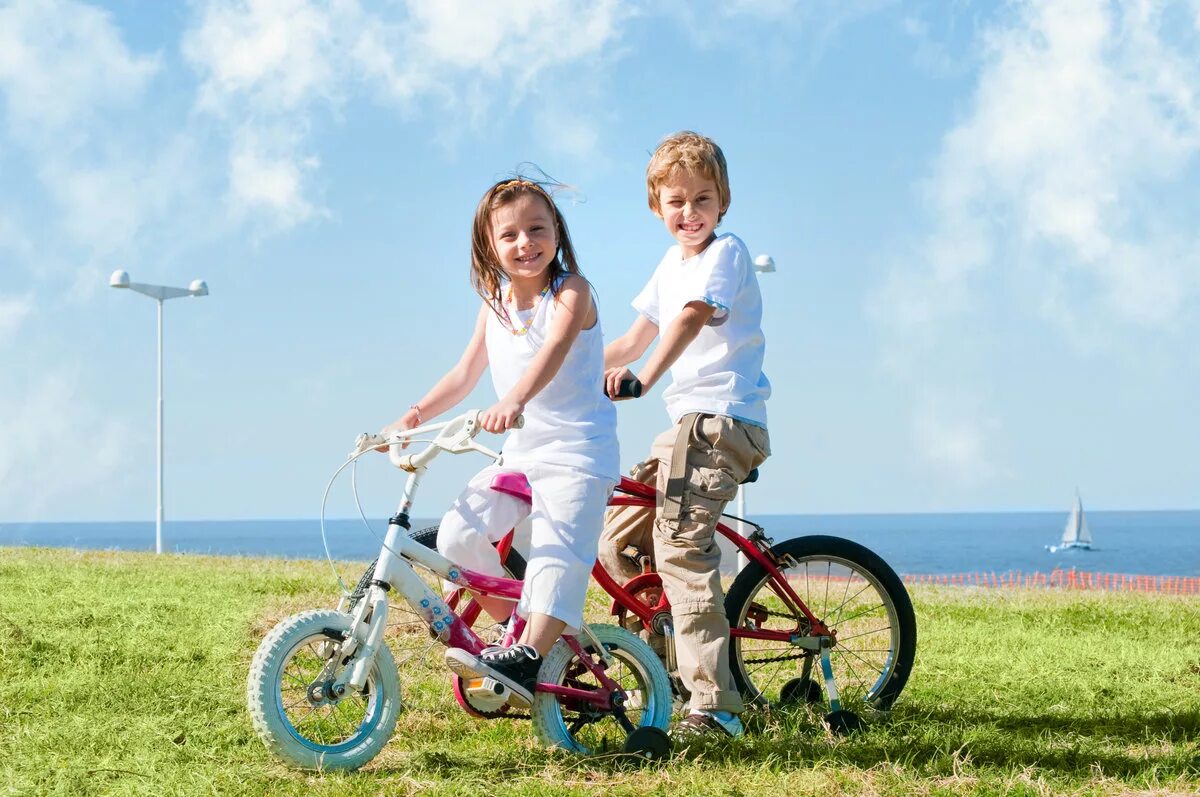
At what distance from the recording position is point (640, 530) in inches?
179

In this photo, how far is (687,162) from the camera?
426cm

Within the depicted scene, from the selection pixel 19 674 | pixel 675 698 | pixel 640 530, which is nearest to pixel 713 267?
pixel 640 530

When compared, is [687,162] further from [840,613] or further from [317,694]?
[317,694]

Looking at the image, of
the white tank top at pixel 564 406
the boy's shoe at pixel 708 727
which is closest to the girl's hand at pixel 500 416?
the white tank top at pixel 564 406

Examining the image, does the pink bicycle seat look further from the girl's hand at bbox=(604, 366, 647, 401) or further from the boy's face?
the boy's face

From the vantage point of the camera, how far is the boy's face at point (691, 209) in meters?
4.30

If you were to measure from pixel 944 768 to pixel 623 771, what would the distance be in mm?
1120

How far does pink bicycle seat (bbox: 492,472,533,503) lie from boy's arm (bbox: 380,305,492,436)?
1.16 feet

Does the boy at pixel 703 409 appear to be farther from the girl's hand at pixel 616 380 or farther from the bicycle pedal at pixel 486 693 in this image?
the bicycle pedal at pixel 486 693

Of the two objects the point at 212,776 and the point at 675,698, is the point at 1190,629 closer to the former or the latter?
the point at 675,698

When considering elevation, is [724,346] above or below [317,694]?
above

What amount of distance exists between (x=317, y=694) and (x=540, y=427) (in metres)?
1.06

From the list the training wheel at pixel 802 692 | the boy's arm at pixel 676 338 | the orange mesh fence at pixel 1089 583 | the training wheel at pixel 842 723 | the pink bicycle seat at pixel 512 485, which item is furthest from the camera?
the orange mesh fence at pixel 1089 583

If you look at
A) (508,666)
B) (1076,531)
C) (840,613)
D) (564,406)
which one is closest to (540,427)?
(564,406)
